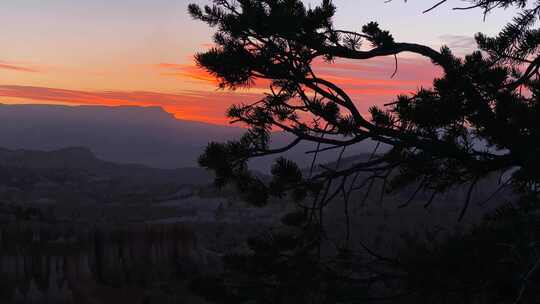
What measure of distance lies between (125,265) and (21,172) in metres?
62.5

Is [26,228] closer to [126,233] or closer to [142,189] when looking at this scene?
[126,233]

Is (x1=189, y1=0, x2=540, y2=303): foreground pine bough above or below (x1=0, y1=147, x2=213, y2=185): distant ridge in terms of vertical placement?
above

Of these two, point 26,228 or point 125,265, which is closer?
point 26,228

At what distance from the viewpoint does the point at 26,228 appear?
15.9 metres

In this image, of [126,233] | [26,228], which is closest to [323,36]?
[26,228]

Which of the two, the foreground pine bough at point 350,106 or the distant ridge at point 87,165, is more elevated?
the foreground pine bough at point 350,106

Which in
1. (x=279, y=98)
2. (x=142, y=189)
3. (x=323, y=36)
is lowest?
(x=142, y=189)

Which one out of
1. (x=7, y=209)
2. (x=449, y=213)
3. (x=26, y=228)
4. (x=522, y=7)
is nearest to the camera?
(x=522, y=7)

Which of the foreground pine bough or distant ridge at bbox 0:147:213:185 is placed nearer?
the foreground pine bough

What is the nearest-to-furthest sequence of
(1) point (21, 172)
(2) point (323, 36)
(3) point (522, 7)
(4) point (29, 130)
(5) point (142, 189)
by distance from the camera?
(3) point (522, 7) < (2) point (323, 36) < (1) point (21, 172) < (5) point (142, 189) < (4) point (29, 130)

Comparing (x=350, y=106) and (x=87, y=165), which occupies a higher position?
(x=350, y=106)

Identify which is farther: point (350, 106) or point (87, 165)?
point (87, 165)

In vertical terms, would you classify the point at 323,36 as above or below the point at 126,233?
above

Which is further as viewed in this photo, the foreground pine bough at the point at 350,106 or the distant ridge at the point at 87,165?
the distant ridge at the point at 87,165
